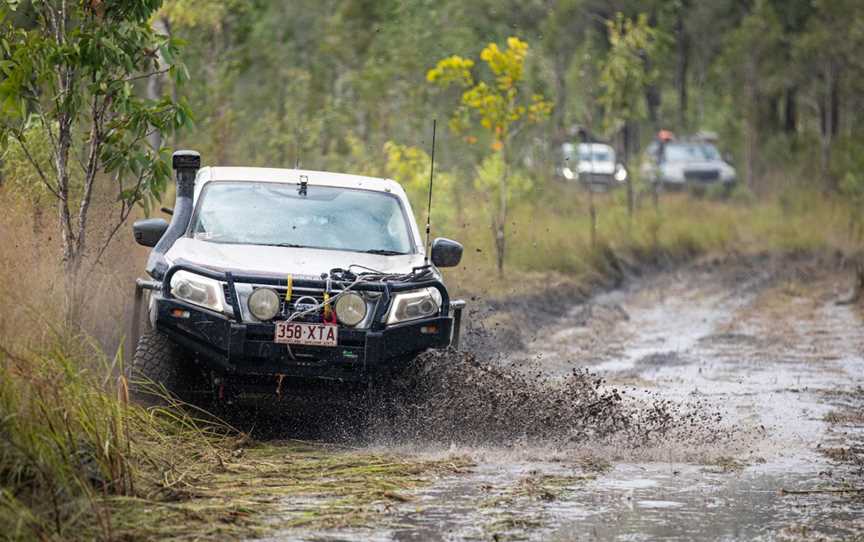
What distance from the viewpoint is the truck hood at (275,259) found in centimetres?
962

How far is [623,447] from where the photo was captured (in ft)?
32.2

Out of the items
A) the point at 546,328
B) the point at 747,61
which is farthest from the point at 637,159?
the point at 546,328

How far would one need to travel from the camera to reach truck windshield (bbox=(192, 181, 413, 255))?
10.6 m

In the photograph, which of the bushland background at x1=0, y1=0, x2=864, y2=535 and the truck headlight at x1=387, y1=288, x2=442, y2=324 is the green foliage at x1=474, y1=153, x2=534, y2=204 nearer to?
the bushland background at x1=0, y1=0, x2=864, y2=535

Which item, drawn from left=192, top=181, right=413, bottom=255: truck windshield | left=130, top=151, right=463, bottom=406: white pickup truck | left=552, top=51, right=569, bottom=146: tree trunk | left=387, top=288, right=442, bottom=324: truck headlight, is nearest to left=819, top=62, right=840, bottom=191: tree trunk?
left=552, top=51, right=569, bottom=146: tree trunk

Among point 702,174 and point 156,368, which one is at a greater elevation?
point 156,368

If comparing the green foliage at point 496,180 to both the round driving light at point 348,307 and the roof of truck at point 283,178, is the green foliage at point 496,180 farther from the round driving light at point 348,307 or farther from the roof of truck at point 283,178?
the round driving light at point 348,307

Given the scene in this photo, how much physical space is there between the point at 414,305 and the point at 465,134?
61.4ft

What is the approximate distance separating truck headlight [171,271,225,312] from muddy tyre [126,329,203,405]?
0.26 metres

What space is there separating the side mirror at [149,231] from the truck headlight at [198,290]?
109 centimetres

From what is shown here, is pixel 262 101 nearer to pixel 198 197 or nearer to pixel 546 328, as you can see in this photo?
pixel 546 328

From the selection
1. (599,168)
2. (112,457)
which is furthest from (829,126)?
(112,457)

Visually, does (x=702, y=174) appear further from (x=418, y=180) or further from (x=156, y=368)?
(x=156, y=368)

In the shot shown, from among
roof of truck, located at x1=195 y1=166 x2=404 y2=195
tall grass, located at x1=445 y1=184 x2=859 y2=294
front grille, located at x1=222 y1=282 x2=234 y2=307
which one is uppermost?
roof of truck, located at x1=195 y1=166 x2=404 y2=195
